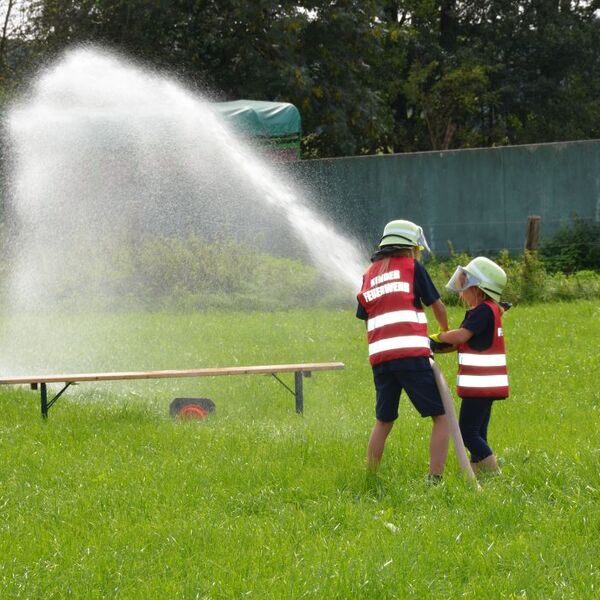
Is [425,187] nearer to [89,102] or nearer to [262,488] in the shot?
[89,102]

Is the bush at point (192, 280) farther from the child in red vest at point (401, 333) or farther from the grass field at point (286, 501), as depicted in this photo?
the child in red vest at point (401, 333)

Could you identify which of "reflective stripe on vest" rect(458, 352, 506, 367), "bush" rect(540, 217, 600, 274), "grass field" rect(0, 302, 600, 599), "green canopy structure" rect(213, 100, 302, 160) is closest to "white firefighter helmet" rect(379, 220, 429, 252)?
"reflective stripe on vest" rect(458, 352, 506, 367)

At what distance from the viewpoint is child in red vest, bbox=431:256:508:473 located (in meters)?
6.48

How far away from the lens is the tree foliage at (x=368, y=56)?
27469 mm

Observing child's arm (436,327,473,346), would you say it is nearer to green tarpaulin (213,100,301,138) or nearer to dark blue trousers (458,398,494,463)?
Result: dark blue trousers (458,398,494,463)

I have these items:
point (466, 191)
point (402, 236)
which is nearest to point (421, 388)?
point (402, 236)

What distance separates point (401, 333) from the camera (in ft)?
20.9

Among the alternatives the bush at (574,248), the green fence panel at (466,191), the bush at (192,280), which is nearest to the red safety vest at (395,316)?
the bush at (192,280)

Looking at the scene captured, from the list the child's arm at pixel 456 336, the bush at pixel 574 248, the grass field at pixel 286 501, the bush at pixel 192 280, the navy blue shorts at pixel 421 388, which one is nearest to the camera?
the grass field at pixel 286 501

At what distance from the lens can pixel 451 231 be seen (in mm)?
21344

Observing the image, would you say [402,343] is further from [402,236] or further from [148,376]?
[148,376]

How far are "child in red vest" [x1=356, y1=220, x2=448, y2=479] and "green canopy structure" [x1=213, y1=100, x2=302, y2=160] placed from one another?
1484cm

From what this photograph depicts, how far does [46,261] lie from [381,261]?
44.3 feet

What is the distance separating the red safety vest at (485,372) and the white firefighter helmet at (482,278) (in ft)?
0.33
